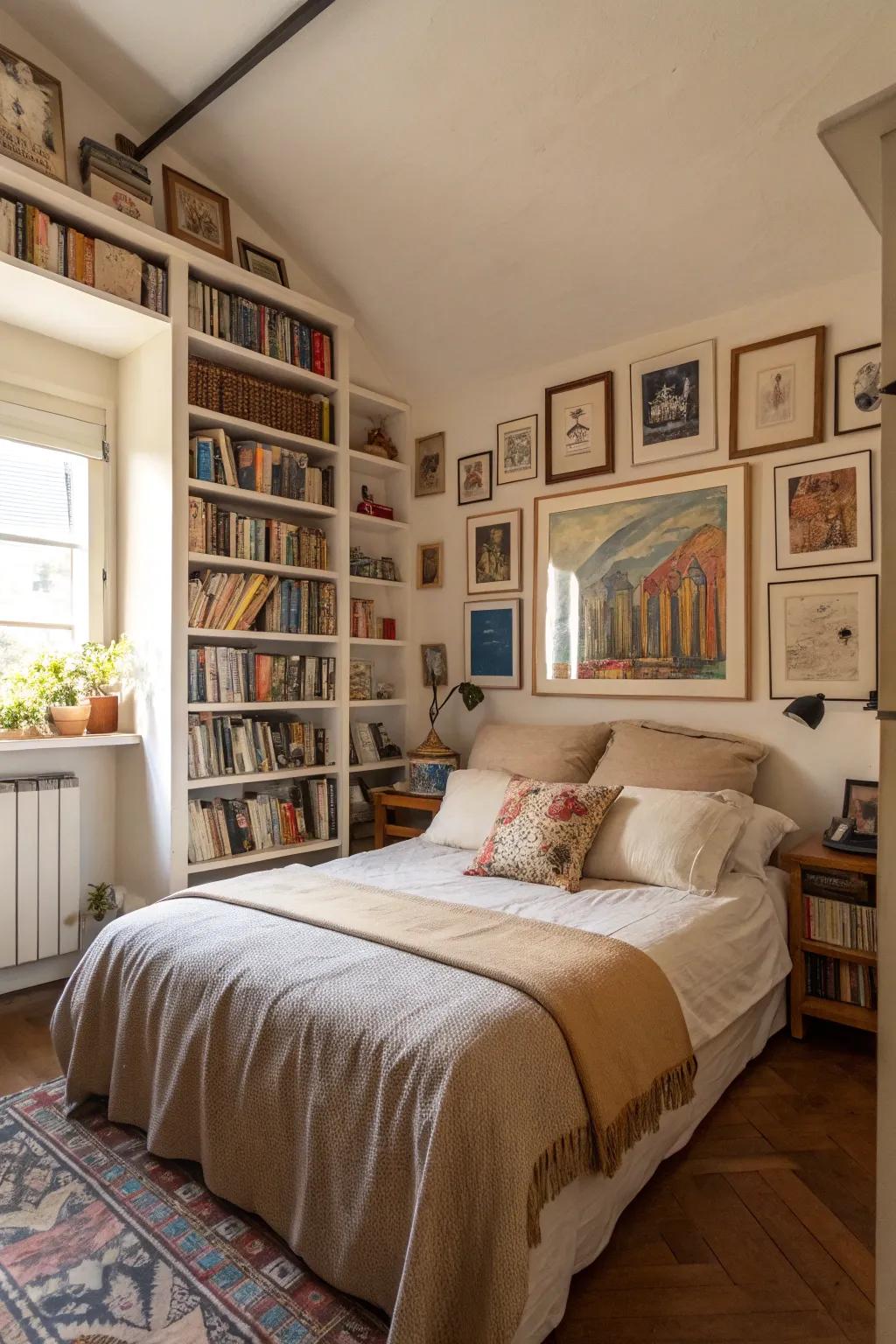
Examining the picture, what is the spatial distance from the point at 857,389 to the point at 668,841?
1.65 meters

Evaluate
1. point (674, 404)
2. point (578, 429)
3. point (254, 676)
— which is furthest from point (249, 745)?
point (674, 404)

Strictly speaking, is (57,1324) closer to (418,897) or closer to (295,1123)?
(295,1123)

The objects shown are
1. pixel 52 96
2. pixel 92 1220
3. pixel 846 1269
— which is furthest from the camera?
pixel 52 96

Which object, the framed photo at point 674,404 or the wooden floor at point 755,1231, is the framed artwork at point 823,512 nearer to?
the framed photo at point 674,404

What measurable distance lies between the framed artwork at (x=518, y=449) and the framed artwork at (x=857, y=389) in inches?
48.5

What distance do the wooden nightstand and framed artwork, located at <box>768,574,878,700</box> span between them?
0.58 m

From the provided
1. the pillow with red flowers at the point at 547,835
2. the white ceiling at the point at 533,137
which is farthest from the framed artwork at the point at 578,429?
the pillow with red flowers at the point at 547,835

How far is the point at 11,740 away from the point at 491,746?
1.78 m

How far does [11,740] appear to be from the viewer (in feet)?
Answer: 8.84

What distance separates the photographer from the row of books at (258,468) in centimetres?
303

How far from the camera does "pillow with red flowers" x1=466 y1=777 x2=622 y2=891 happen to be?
240 centimetres

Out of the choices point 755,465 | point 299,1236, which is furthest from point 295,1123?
point 755,465

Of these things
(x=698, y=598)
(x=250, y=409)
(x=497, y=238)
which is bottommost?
(x=698, y=598)

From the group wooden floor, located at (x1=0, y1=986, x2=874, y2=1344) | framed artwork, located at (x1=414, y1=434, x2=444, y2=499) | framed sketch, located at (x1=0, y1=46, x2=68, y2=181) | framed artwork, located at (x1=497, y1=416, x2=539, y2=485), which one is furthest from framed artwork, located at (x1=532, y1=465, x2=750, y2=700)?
framed sketch, located at (x1=0, y1=46, x2=68, y2=181)
